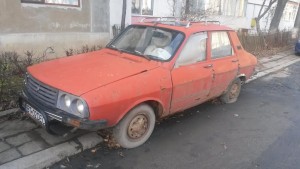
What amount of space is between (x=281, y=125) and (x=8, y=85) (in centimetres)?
503

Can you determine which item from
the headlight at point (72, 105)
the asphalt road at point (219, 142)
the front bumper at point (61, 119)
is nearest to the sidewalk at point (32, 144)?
the asphalt road at point (219, 142)

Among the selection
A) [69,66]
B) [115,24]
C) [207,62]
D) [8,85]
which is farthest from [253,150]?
[115,24]

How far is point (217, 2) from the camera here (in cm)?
1717

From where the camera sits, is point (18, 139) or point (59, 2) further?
point (59, 2)

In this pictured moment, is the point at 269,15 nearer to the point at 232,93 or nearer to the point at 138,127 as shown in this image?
the point at 232,93

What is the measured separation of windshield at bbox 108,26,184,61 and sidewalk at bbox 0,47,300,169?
1.49 meters

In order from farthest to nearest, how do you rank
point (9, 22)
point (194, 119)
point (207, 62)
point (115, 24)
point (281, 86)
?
point (115, 24)
point (281, 86)
point (9, 22)
point (194, 119)
point (207, 62)

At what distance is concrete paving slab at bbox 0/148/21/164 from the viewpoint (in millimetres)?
3475

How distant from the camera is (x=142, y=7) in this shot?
12305mm

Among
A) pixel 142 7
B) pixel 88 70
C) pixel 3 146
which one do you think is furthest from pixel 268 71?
pixel 3 146

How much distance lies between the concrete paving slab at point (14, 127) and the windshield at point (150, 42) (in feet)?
6.04

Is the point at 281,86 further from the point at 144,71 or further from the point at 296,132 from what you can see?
the point at 144,71

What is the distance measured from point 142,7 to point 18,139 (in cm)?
942

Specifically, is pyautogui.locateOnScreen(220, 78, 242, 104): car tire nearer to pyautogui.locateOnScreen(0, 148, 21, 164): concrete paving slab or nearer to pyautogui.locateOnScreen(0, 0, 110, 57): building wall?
pyautogui.locateOnScreen(0, 148, 21, 164): concrete paving slab
